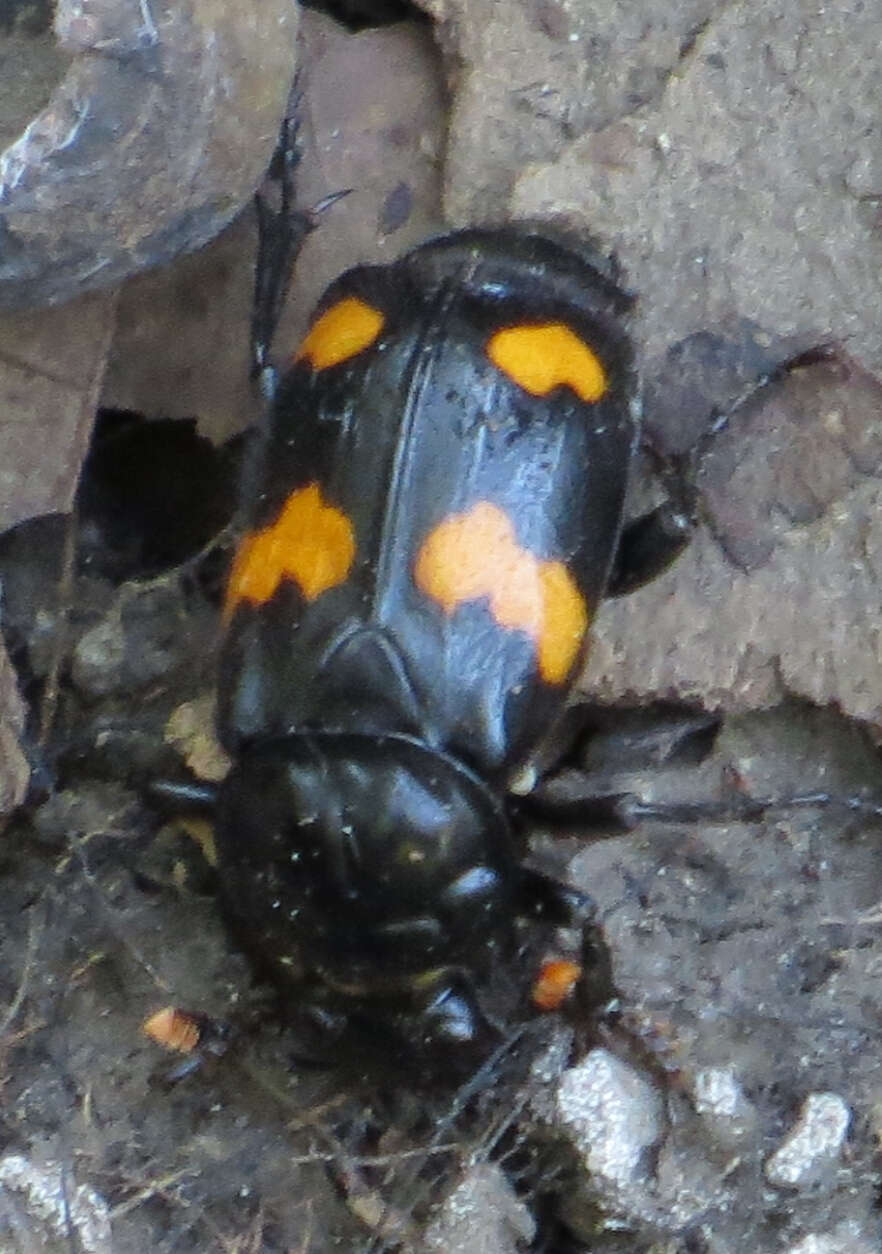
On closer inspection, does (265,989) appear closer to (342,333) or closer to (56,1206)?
(56,1206)

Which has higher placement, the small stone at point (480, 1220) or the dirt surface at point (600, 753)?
the dirt surface at point (600, 753)

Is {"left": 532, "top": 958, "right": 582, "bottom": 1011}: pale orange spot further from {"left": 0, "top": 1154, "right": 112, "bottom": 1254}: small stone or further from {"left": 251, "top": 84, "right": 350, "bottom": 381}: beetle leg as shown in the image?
{"left": 251, "top": 84, "right": 350, "bottom": 381}: beetle leg

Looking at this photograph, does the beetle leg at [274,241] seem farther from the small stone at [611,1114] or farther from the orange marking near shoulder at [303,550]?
the small stone at [611,1114]

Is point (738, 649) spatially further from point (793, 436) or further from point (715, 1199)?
point (715, 1199)

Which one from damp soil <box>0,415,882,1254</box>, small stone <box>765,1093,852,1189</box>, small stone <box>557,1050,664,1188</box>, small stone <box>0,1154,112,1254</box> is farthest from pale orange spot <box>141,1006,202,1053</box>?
small stone <box>765,1093,852,1189</box>

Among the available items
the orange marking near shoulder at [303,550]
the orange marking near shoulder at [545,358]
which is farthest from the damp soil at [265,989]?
the orange marking near shoulder at [545,358]

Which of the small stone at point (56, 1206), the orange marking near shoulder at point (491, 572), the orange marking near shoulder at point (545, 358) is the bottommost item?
the small stone at point (56, 1206)

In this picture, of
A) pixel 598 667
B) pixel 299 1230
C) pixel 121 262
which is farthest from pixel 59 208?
pixel 299 1230
